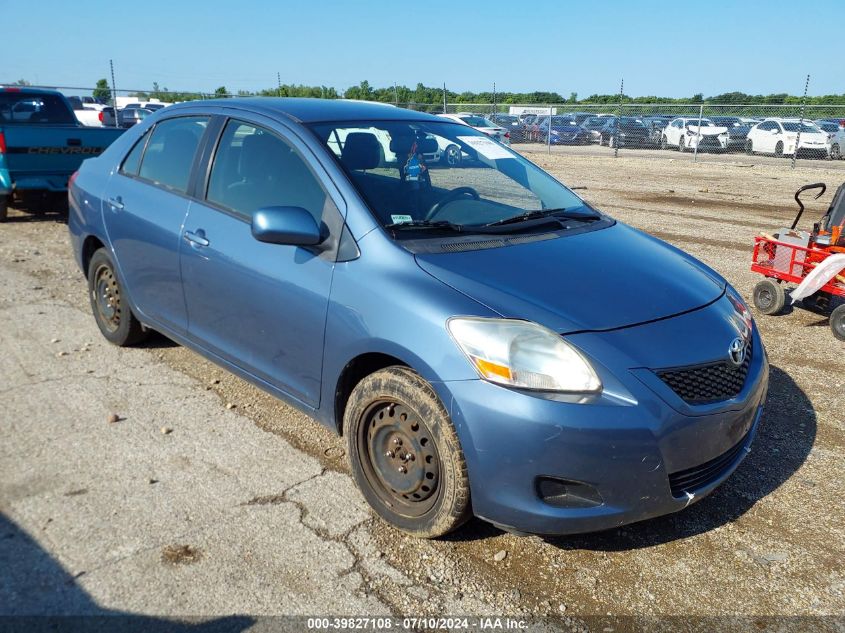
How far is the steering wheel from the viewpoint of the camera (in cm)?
343

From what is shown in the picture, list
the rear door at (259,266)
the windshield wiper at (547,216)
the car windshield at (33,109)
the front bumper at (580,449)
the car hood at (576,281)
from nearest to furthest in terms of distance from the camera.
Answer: the front bumper at (580,449)
the car hood at (576,281)
the rear door at (259,266)
the windshield wiper at (547,216)
the car windshield at (33,109)

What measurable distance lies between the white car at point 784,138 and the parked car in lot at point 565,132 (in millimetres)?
6784

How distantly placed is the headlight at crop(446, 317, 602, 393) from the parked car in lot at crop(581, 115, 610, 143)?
95.7 ft

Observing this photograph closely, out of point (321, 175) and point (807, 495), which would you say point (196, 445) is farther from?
point (807, 495)

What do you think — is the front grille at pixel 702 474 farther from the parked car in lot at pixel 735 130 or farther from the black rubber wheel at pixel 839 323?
the parked car in lot at pixel 735 130

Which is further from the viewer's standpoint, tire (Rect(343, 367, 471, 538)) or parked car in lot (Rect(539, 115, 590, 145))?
parked car in lot (Rect(539, 115, 590, 145))

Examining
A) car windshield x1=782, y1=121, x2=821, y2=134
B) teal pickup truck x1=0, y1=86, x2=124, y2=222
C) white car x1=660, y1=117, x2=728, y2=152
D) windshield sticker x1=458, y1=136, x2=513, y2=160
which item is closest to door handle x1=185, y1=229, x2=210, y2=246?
windshield sticker x1=458, y1=136, x2=513, y2=160

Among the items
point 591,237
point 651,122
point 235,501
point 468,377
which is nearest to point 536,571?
point 468,377

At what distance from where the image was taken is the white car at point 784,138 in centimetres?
2341

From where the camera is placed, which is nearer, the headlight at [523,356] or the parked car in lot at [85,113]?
the headlight at [523,356]

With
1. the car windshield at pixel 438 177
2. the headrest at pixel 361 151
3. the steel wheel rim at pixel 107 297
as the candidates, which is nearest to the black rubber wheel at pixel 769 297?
the car windshield at pixel 438 177

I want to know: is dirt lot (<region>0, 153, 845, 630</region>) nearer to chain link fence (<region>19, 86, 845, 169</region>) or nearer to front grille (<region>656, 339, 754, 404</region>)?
front grille (<region>656, 339, 754, 404</region>)

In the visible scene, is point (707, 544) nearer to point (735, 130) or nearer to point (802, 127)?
point (802, 127)

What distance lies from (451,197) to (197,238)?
1.40 m
